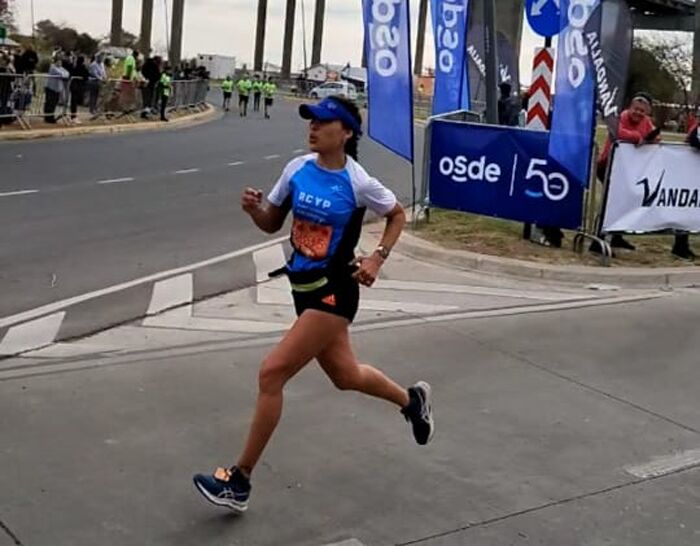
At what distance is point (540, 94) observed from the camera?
44.6 feet

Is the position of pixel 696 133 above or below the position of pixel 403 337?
above

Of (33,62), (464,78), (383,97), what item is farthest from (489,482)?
(33,62)

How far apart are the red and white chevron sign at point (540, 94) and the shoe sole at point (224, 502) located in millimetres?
9855

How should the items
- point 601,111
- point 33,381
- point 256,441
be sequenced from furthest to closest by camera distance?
1. point 601,111
2. point 33,381
3. point 256,441

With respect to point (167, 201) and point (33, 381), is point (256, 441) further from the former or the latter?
point (167, 201)

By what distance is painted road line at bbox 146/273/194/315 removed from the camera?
827cm

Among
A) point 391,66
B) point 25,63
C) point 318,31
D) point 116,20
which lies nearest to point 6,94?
point 25,63

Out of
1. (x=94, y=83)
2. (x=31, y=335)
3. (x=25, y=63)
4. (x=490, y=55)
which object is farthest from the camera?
(x=94, y=83)

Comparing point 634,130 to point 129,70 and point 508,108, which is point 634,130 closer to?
point 508,108

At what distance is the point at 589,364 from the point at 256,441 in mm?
3543

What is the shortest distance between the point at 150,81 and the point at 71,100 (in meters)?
4.95

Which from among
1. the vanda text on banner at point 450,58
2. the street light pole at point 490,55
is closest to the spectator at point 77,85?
the vanda text on banner at point 450,58

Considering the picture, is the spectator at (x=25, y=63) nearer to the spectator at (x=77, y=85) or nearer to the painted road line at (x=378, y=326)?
the spectator at (x=77, y=85)

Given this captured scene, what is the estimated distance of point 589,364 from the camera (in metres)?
7.35
